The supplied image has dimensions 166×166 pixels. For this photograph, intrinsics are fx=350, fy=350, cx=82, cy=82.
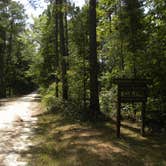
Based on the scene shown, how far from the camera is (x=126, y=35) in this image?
58.1 feet

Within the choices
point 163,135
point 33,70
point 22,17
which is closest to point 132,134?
point 163,135

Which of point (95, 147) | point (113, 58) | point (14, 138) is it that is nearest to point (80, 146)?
point (95, 147)

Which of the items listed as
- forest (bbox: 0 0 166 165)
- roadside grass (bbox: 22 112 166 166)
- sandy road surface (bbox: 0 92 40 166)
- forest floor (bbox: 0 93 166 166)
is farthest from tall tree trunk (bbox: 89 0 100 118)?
sandy road surface (bbox: 0 92 40 166)

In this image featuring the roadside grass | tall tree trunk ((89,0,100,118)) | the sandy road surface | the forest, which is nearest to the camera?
the roadside grass

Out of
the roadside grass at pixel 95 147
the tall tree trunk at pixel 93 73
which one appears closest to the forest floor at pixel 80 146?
the roadside grass at pixel 95 147

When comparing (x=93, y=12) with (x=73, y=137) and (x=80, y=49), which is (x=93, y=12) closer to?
(x=80, y=49)

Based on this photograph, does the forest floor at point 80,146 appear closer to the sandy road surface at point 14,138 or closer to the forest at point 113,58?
the sandy road surface at point 14,138

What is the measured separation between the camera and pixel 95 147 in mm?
9844

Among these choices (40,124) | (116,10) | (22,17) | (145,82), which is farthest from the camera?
(22,17)

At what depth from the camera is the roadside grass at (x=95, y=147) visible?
8.61m

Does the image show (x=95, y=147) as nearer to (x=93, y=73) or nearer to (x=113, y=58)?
(x=93, y=73)

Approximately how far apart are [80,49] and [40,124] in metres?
4.55

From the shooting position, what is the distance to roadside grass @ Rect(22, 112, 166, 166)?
28.2 feet

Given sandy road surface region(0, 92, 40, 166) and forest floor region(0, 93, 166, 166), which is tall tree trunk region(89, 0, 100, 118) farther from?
sandy road surface region(0, 92, 40, 166)
